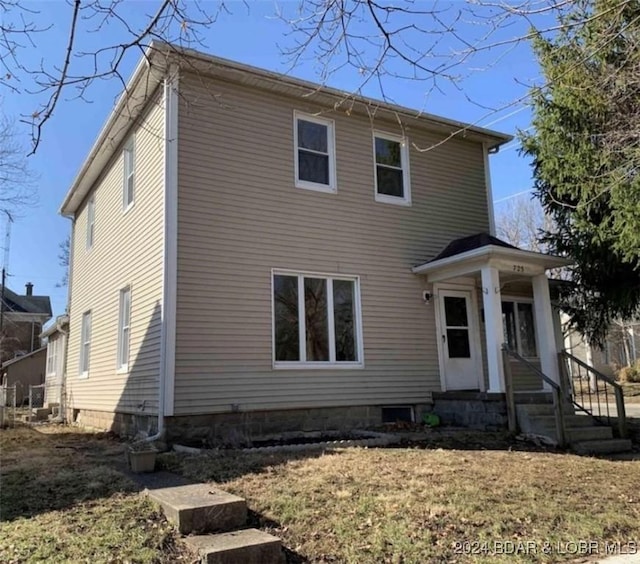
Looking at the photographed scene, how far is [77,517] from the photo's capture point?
15.0 feet

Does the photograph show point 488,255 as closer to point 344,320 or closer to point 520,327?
point 344,320

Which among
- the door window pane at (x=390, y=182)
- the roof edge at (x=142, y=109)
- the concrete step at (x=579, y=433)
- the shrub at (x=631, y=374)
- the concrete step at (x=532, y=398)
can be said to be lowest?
the concrete step at (x=579, y=433)

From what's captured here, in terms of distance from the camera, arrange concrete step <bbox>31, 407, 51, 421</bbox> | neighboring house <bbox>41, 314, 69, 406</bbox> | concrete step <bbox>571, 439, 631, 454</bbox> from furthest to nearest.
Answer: neighboring house <bbox>41, 314, 69, 406</bbox> → concrete step <bbox>31, 407, 51, 421</bbox> → concrete step <bbox>571, 439, 631, 454</bbox>

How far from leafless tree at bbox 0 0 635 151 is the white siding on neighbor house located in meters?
3.95

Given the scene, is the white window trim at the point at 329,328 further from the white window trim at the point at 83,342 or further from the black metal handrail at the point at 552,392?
the white window trim at the point at 83,342

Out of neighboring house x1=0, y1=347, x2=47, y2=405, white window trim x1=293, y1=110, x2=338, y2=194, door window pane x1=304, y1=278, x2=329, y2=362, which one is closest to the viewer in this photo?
door window pane x1=304, y1=278, x2=329, y2=362

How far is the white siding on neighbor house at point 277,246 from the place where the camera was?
885 centimetres

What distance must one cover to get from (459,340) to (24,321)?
119ft

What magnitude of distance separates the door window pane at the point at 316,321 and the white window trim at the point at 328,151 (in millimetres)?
1754

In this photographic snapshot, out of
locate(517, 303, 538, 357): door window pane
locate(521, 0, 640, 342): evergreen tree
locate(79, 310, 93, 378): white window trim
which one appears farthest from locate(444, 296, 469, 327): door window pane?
locate(79, 310, 93, 378): white window trim

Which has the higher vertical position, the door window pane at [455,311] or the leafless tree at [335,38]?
the leafless tree at [335,38]

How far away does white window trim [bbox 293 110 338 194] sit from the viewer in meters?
10.3

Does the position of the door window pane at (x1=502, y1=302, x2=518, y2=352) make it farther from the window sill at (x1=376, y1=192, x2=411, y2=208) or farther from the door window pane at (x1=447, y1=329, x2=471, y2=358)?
the window sill at (x1=376, y1=192, x2=411, y2=208)

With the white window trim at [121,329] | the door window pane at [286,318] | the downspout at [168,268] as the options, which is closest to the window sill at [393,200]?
the door window pane at [286,318]
